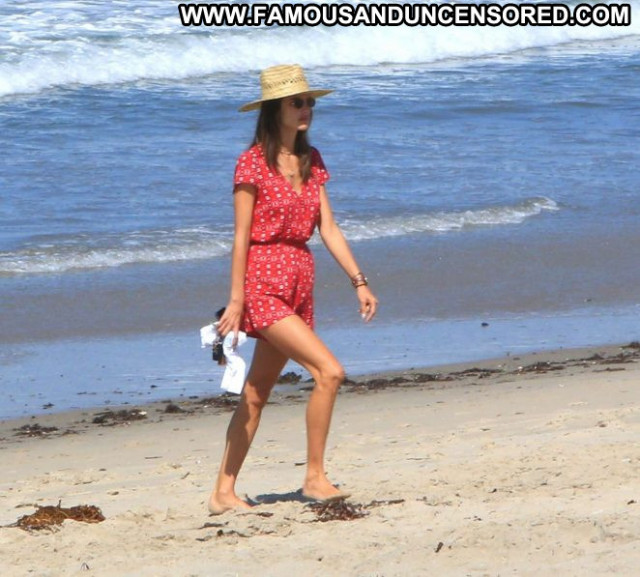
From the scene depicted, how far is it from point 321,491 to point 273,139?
1251mm

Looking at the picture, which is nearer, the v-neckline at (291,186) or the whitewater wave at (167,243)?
the v-neckline at (291,186)

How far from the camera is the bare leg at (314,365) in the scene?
4.37m

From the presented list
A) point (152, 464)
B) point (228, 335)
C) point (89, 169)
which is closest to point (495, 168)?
point (89, 169)

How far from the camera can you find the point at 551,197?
12438 mm

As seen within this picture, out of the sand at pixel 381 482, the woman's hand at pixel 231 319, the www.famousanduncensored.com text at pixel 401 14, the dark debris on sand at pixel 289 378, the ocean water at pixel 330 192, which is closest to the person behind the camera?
the sand at pixel 381 482

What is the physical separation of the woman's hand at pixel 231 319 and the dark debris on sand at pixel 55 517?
0.84 metres

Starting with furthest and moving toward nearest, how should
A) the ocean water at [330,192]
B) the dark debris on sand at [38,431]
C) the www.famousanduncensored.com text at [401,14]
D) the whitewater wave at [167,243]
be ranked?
the www.famousanduncensored.com text at [401,14], the whitewater wave at [167,243], the ocean water at [330,192], the dark debris on sand at [38,431]

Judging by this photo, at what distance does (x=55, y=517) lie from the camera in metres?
4.59

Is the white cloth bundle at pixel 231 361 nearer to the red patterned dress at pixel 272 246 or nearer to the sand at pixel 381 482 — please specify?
the red patterned dress at pixel 272 246

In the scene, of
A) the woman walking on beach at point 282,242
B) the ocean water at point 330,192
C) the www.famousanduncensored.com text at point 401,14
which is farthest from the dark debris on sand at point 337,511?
the www.famousanduncensored.com text at point 401,14

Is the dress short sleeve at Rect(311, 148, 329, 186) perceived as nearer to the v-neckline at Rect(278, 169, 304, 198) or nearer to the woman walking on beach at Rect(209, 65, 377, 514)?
the woman walking on beach at Rect(209, 65, 377, 514)

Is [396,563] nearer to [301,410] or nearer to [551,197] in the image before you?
[301,410]

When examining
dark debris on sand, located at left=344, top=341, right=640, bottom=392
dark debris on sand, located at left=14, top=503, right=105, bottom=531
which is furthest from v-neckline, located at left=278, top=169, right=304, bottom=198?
dark debris on sand, located at left=344, top=341, right=640, bottom=392

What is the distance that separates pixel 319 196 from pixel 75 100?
12907 millimetres
